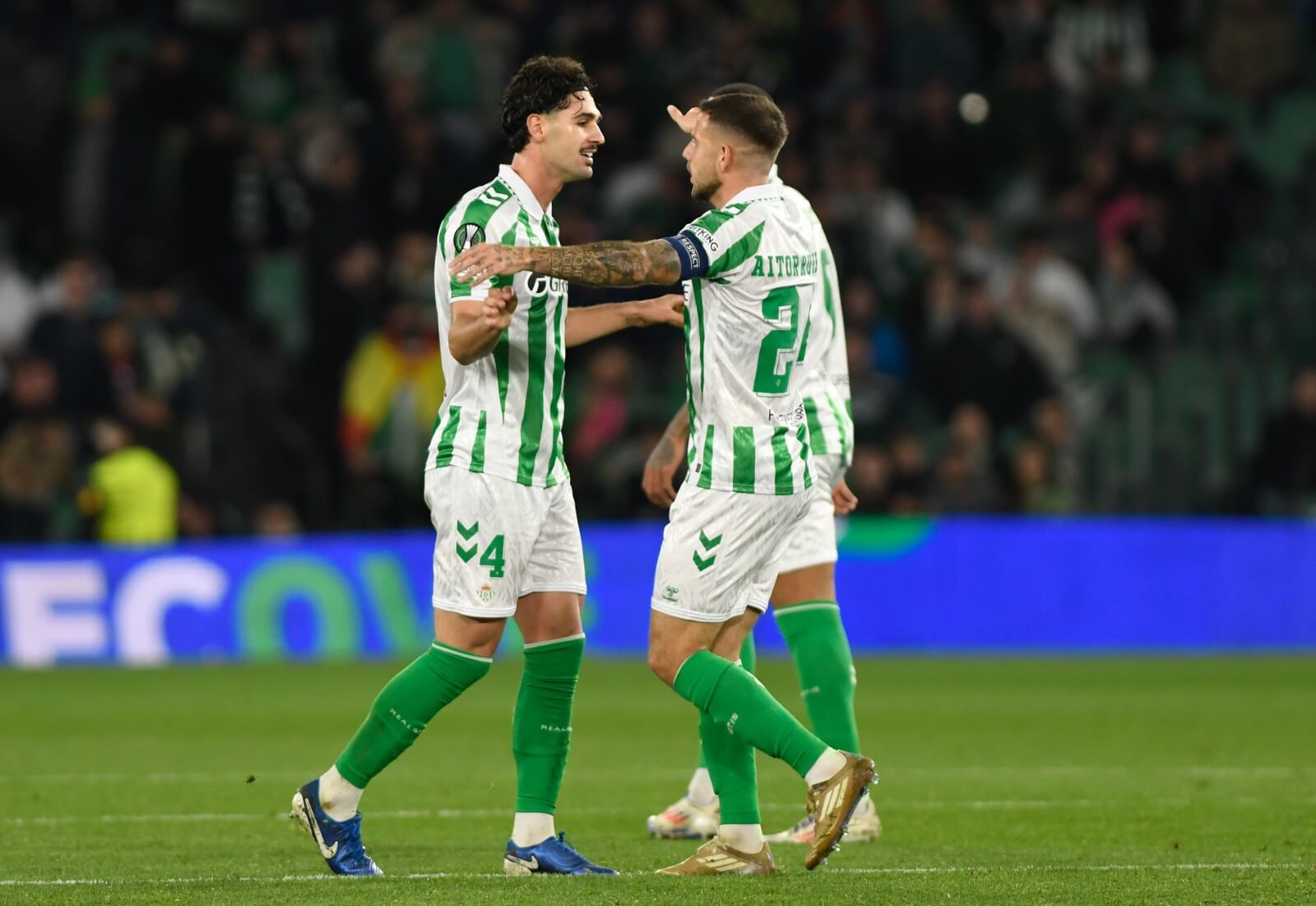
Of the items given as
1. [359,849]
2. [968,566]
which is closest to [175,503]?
[968,566]

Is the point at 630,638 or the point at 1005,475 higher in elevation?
the point at 1005,475

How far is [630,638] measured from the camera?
17.3 meters

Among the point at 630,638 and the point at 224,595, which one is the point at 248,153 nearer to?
the point at 224,595

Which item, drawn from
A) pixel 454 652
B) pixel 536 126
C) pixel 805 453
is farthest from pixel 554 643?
pixel 536 126

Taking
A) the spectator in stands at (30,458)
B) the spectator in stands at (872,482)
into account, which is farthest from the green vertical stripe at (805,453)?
the spectator in stands at (30,458)

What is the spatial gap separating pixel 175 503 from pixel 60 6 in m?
5.91

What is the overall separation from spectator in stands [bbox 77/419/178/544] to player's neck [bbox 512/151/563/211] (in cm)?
1038

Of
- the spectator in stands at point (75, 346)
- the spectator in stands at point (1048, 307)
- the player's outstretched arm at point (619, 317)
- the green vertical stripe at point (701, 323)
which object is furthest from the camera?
the spectator in stands at point (1048, 307)

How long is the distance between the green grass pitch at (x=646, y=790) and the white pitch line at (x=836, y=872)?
0.02 meters

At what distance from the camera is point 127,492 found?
1691 cm

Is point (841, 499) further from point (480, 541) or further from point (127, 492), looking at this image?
point (127, 492)

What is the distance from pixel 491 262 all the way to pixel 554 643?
1.33 m

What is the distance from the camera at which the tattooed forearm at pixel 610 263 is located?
6.35 meters

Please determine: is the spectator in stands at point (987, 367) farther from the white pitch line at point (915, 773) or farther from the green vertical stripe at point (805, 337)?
the green vertical stripe at point (805, 337)
